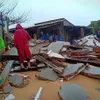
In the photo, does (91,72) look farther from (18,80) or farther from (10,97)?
(10,97)

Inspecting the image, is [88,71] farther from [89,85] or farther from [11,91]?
[11,91]

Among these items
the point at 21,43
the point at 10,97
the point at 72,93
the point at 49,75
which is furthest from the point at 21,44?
the point at 72,93

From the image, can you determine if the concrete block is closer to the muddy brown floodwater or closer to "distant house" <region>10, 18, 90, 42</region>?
the muddy brown floodwater

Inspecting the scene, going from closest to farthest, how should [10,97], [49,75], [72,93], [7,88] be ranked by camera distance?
[72,93]
[10,97]
[7,88]
[49,75]

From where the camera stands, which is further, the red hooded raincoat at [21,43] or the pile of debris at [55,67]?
the red hooded raincoat at [21,43]

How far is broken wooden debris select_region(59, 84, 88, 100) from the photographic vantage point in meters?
4.50

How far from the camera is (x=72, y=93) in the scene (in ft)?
15.3

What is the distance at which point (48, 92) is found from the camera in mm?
5008

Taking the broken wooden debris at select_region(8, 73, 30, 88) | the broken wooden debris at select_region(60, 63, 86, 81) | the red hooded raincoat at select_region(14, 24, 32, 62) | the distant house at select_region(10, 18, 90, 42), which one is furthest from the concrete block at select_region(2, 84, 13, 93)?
the distant house at select_region(10, 18, 90, 42)

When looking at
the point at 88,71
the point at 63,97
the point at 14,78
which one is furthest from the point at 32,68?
the point at 63,97

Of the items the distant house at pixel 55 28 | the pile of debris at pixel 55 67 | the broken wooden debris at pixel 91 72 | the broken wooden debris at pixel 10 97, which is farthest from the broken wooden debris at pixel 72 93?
the distant house at pixel 55 28

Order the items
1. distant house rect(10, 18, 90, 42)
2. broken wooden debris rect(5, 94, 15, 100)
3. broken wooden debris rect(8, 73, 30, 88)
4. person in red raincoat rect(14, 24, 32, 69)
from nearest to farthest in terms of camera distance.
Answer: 1. broken wooden debris rect(5, 94, 15, 100)
2. broken wooden debris rect(8, 73, 30, 88)
3. person in red raincoat rect(14, 24, 32, 69)
4. distant house rect(10, 18, 90, 42)

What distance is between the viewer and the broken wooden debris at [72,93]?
4.50 m

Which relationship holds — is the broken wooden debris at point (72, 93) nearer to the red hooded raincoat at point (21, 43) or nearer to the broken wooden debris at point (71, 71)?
the broken wooden debris at point (71, 71)
